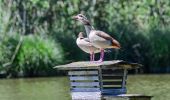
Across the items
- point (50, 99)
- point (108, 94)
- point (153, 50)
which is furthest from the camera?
point (153, 50)

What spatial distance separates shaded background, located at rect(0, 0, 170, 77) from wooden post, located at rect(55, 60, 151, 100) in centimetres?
1503

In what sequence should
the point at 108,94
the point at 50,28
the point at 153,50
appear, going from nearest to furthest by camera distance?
the point at 108,94, the point at 153,50, the point at 50,28

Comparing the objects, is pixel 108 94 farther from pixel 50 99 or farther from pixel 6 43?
pixel 6 43

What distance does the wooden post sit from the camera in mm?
12695

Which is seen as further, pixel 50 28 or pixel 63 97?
pixel 50 28

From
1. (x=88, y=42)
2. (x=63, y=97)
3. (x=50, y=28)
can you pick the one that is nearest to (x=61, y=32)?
(x=50, y=28)

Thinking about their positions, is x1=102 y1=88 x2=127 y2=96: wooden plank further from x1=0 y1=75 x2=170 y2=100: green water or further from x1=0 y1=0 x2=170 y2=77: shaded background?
x1=0 y1=0 x2=170 y2=77: shaded background

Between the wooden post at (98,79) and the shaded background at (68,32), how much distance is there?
15025 millimetres

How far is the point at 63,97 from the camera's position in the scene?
1750 centimetres

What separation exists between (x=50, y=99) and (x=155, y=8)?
17336 millimetres

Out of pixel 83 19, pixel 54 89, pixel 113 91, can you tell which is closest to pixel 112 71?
pixel 113 91

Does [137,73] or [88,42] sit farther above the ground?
[88,42]

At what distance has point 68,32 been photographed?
3081cm

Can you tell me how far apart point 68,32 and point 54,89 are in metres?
10.1
